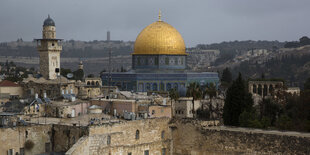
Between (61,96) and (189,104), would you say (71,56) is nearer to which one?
(189,104)

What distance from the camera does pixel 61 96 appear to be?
93.5 feet

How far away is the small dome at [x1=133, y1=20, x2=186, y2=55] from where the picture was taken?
45.6 meters

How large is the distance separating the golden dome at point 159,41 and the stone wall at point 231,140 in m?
23.9

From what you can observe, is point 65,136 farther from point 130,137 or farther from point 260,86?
point 260,86

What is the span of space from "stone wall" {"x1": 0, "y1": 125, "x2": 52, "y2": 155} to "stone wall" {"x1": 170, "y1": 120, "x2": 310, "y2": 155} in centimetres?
555

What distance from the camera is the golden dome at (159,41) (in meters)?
45.6

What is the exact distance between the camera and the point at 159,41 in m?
45.7

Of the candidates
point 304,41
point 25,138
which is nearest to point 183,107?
point 25,138

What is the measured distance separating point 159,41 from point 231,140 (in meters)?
26.0

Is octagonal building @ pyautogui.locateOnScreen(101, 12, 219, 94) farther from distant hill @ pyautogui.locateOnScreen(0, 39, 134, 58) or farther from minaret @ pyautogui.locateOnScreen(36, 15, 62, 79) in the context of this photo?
distant hill @ pyautogui.locateOnScreen(0, 39, 134, 58)

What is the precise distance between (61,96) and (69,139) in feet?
29.6

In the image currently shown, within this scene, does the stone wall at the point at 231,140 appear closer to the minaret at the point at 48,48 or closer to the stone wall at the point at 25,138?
the stone wall at the point at 25,138

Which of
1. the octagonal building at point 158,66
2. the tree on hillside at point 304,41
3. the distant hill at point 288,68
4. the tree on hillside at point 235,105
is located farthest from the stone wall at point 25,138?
the tree on hillside at point 304,41

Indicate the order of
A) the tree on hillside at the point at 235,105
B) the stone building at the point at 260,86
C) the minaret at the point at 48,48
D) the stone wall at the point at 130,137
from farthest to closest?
the stone building at the point at 260,86
the minaret at the point at 48,48
the tree on hillside at the point at 235,105
the stone wall at the point at 130,137
